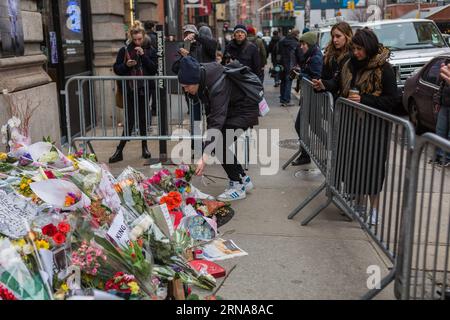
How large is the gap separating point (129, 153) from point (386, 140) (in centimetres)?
492

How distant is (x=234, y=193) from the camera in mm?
5730

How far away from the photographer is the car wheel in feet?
30.8

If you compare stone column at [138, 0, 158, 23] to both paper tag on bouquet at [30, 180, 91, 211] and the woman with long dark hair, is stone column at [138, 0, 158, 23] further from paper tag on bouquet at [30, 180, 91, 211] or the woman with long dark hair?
paper tag on bouquet at [30, 180, 91, 211]

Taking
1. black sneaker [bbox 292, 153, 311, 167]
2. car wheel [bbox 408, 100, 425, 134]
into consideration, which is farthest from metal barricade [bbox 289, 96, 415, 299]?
car wheel [bbox 408, 100, 425, 134]

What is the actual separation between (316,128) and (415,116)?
4.75 m

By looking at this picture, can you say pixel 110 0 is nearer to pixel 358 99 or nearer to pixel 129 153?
pixel 129 153

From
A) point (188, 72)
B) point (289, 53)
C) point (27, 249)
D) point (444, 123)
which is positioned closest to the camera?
point (27, 249)

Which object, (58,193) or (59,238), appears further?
(58,193)

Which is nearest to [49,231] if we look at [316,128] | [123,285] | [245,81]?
[123,285]

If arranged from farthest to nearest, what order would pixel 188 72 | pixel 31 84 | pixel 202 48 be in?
pixel 202 48 → pixel 31 84 → pixel 188 72

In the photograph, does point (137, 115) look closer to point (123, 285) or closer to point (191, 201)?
point (191, 201)
